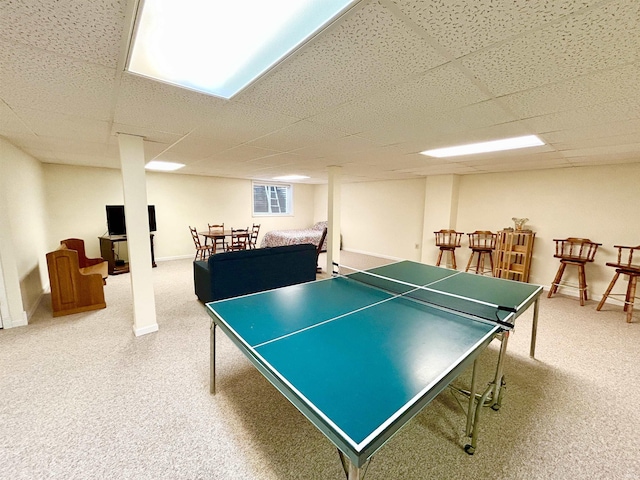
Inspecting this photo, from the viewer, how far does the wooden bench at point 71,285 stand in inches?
132

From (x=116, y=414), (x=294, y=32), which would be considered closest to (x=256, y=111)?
(x=294, y=32)

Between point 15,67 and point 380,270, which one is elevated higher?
point 15,67

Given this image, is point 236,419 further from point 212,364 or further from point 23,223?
point 23,223

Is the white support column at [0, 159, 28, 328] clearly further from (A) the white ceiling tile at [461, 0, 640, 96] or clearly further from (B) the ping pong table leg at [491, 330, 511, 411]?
(B) the ping pong table leg at [491, 330, 511, 411]

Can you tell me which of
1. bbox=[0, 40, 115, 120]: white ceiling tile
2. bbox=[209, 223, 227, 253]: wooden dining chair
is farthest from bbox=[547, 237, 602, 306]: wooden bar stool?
bbox=[209, 223, 227, 253]: wooden dining chair

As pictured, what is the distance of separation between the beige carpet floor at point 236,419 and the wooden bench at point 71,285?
1.69ft

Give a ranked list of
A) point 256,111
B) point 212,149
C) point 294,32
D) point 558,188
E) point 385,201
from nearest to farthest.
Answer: point 294,32
point 256,111
point 212,149
point 558,188
point 385,201

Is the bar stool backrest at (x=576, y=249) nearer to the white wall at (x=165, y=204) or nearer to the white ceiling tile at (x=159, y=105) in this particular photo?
the white ceiling tile at (x=159, y=105)

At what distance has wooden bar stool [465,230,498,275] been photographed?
5.19 meters

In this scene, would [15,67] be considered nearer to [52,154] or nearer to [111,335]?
[111,335]

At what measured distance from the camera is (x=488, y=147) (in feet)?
10.4

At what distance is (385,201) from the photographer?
730 centimetres

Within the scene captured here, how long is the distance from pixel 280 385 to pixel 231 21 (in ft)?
5.17

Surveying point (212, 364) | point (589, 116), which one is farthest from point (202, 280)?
point (589, 116)
